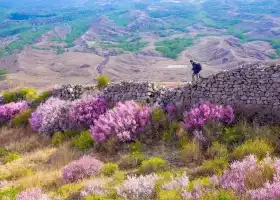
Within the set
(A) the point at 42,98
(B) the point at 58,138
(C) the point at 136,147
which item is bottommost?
(A) the point at 42,98

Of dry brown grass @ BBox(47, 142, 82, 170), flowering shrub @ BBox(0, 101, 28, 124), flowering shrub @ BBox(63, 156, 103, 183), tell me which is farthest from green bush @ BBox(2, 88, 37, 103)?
flowering shrub @ BBox(63, 156, 103, 183)

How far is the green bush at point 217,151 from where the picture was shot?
1071cm

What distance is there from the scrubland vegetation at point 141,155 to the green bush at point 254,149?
3 centimetres

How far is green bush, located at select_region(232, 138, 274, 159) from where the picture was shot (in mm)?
10164

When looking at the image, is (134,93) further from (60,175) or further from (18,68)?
(18,68)

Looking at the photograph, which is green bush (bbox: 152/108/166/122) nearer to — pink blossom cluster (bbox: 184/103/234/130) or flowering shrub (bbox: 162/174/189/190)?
pink blossom cluster (bbox: 184/103/234/130)

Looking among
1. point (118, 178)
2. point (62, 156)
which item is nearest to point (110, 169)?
point (118, 178)

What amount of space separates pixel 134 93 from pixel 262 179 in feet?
32.8

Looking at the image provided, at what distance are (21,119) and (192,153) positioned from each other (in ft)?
39.5

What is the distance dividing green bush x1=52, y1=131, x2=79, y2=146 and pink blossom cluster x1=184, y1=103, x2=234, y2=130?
5.54 meters

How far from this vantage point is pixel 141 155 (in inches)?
473

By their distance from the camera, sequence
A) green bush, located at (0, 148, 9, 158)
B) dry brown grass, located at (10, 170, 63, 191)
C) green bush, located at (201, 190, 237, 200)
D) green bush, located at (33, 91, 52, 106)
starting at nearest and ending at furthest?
green bush, located at (201, 190, 237, 200) < dry brown grass, located at (10, 170, 63, 191) < green bush, located at (0, 148, 9, 158) < green bush, located at (33, 91, 52, 106)

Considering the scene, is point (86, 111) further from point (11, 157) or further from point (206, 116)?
point (206, 116)

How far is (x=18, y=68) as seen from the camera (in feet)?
433
